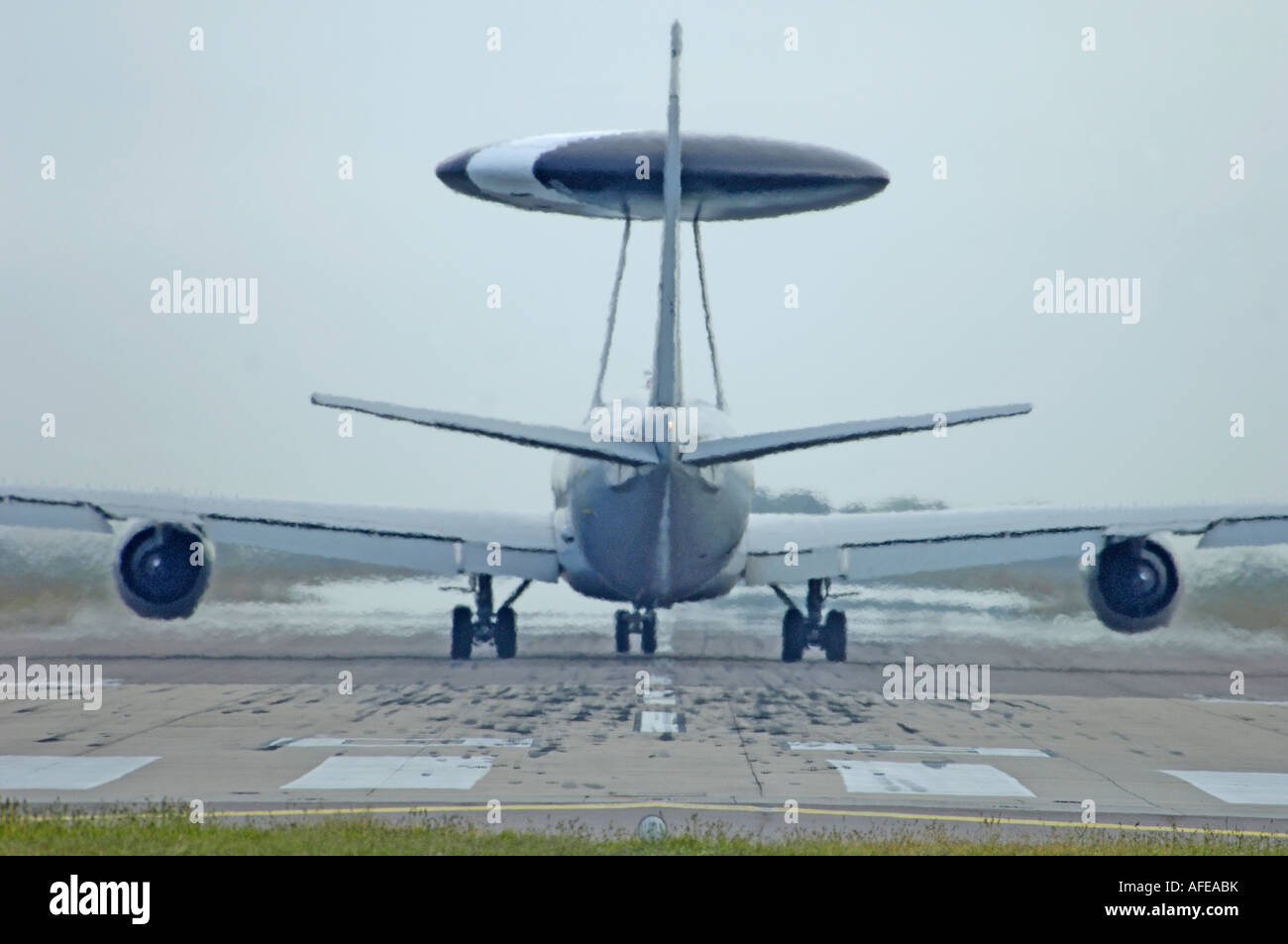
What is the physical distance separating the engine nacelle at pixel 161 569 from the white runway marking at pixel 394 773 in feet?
42.2

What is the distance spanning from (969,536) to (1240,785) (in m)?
16.1

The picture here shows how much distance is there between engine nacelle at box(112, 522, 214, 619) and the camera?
3250 centimetres

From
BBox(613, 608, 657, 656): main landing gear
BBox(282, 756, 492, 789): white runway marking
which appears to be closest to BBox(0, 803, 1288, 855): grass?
BBox(282, 756, 492, 789): white runway marking

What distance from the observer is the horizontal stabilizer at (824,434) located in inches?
898

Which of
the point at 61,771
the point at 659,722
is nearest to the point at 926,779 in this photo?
the point at 659,722

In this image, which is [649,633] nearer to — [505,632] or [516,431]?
[505,632]

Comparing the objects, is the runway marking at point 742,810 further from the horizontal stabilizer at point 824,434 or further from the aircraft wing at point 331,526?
the aircraft wing at point 331,526

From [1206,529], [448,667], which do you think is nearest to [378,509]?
[448,667]

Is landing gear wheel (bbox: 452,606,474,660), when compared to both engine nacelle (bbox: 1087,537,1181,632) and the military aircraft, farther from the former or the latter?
engine nacelle (bbox: 1087,537,1181,632)

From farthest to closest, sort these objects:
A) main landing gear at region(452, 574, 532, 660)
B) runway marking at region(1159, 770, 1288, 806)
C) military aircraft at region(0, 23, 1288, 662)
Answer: main landing gear at region(452, 574, 532, 660)
military aircraft at region(0, 23, 1288, 662)
runway marking at region(1159, 770, 1288, 806)

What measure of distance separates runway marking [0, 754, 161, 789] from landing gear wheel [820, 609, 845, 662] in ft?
69.8

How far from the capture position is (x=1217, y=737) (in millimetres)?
25172

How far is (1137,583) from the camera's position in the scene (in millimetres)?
33938
